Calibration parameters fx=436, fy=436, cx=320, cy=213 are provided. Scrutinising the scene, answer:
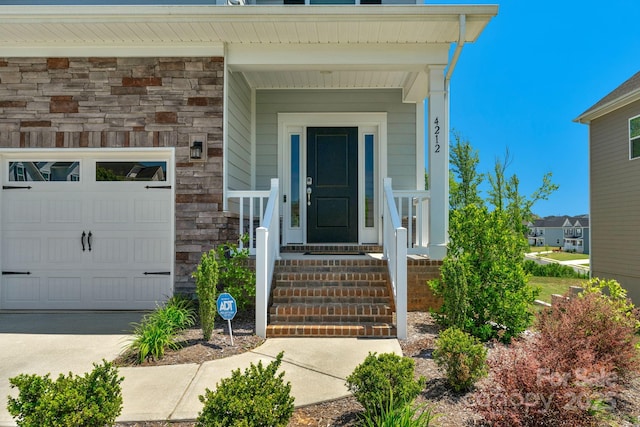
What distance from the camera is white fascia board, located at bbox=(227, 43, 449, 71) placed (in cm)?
581

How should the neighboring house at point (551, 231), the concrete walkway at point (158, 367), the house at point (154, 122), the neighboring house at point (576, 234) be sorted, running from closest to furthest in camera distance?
1. the concrete walkway at point (158, 367)
2. the house at point (154, 122)
3. the neighboring house at point (576, 234)
4. the neighboring house at point (551, 231)

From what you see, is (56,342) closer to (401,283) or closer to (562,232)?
(401,283)

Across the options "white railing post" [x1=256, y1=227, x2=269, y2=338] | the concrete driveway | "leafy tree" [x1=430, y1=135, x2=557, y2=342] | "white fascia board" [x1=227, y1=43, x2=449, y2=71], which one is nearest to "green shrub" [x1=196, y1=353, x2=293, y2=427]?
the concrete driveway

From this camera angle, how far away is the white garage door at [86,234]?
6.06 metres

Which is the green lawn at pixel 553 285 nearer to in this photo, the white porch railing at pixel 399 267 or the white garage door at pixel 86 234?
the white porch railing at pixel 399 267

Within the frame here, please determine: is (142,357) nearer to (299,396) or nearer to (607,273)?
(299,396)

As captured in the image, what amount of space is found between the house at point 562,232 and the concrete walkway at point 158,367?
57274 millimetres

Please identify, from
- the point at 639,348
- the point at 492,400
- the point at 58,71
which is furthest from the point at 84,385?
the point at 58,71

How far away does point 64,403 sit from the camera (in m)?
2.29

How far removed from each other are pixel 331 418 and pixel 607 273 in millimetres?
11016

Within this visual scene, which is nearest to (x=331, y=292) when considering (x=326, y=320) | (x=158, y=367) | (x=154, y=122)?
(x=326, y=320)

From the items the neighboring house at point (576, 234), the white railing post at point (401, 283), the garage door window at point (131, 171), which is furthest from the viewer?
the neighboring house at point (576, 234)

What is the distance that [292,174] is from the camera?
24.6ft

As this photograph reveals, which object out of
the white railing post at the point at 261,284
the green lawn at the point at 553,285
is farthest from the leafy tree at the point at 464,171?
the white railing post at the point at 261,284
